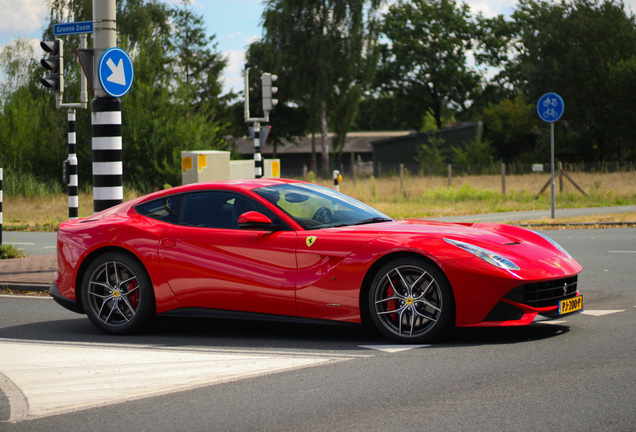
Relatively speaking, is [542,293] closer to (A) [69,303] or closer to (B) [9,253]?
(A) [69,303]

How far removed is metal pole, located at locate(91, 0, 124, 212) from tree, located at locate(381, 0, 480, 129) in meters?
72.9

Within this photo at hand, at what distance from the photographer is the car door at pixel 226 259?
680 centimetres

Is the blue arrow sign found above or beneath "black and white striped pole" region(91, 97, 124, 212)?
above

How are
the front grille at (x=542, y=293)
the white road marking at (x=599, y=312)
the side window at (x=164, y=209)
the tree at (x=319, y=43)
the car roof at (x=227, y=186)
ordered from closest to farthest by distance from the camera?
the front grille at (x=542, y=293), the car roof at (x=227, y=186), the side window at (x=164, y=209), the white road marking at (x=599, y=312), the tree at (x=319, y=43)

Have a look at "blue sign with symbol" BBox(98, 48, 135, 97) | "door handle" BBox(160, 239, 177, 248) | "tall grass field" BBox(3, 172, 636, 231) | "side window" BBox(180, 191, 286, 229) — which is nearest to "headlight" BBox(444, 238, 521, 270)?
"side window" BBox(180, 191, 286, 229)

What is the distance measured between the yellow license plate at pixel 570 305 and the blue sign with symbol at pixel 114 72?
19.6ft

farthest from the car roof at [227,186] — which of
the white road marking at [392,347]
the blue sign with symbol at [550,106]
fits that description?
the blue sign with symbol at [550,106]

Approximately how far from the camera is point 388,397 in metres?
5.02

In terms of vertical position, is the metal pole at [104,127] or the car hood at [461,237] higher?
the metal pole at [104,127]

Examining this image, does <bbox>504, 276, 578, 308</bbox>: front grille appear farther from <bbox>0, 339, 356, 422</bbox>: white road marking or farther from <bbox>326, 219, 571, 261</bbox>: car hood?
<bbox>0, 339, 356, 422</bbox>: white road marking

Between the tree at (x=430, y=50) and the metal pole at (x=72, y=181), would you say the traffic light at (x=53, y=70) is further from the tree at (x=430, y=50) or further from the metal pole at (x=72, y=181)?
the tree at (x=430, y=50)

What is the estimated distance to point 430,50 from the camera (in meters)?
81.9

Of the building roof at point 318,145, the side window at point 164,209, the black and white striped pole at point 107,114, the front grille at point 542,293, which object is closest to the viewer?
the front grille at point 542,293

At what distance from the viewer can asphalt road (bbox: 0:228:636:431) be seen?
15.1ft
